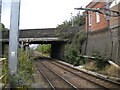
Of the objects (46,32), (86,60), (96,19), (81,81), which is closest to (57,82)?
(81,81)

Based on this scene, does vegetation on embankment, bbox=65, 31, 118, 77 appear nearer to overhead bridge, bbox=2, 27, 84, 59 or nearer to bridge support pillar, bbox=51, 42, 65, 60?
overhead bridge, bbox=2, 27, 84, 59

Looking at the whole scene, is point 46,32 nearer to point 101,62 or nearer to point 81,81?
point 101,62

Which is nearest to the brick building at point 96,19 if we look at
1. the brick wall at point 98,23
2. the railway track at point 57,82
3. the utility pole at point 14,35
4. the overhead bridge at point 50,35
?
the brick wall at point 98,23

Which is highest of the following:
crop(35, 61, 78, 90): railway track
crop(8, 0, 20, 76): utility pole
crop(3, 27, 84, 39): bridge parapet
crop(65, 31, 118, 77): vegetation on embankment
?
crop(3, 27, 84, 39): bridge parapet

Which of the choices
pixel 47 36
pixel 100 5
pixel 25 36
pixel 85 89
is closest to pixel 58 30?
pixel 47 36

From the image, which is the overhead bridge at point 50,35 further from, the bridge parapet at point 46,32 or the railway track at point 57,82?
the railway track at point 57,82

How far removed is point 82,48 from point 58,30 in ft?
A: 28.1

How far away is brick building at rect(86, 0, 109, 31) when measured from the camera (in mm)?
18600

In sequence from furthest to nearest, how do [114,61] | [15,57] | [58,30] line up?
[58,30] → [114,61] → [15,57]

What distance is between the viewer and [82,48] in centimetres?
2441

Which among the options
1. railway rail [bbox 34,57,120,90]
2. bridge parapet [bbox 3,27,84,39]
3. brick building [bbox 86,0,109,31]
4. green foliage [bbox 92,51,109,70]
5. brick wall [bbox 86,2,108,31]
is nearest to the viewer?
railway rail [bbox 34,57,120,90]

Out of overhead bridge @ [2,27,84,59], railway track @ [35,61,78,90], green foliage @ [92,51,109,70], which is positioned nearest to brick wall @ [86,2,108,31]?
green foliage @ [92,51,109,70]

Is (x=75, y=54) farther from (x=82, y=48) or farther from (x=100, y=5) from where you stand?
(x=100, y=5)

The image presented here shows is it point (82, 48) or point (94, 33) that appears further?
point (82, 48)
